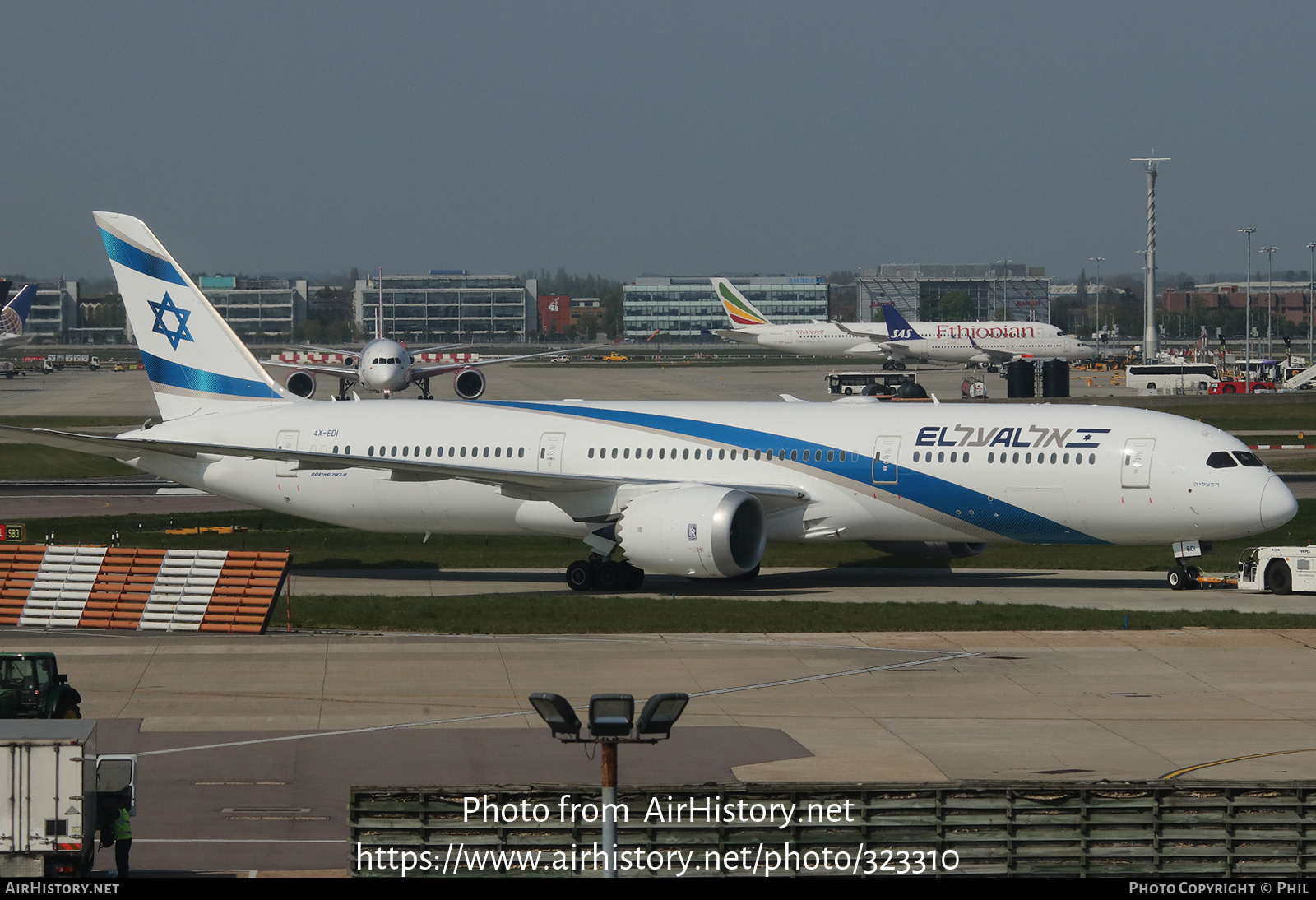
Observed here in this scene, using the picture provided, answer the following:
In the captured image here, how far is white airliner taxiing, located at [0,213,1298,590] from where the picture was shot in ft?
119

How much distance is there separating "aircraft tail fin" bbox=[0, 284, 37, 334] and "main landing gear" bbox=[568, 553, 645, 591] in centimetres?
12652

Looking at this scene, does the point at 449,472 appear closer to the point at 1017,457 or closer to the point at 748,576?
the point at 748,576

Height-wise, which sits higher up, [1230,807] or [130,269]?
[130,269]

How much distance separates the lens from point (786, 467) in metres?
38.7

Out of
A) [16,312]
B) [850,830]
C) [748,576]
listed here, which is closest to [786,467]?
[748,576]

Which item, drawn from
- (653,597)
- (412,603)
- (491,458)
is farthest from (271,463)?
(653,597)

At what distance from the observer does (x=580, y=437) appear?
4016 centimetres

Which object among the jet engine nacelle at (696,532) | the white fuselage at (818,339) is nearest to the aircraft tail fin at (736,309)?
the white fuselage at (818,339)

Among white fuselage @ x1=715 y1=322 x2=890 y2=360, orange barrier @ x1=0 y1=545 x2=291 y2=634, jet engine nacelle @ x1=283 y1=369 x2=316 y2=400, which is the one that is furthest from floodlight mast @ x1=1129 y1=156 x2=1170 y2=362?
orange barrier @ x1=0 y1=545 x2=291 y2=634

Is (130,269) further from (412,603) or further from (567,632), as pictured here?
(567,632)

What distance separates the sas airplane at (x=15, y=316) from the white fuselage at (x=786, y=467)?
4685 inches

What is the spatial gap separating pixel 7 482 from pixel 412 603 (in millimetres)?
35812

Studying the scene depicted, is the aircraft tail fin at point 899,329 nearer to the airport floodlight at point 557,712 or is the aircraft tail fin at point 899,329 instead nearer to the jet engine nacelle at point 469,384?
the jet engine nacelle at point 469,384

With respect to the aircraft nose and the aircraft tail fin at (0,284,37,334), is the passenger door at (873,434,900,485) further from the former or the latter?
the aircraft tail fin at (0,284,37,334)
